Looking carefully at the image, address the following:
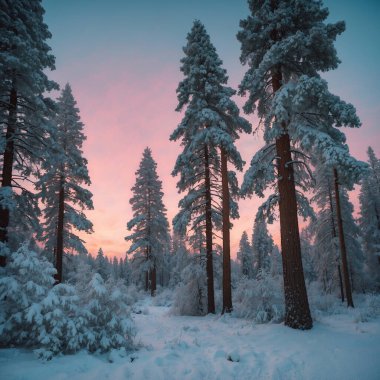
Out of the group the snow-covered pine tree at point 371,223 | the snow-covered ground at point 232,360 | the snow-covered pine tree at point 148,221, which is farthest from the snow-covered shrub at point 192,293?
the snow-covered pine tree at point 371,223

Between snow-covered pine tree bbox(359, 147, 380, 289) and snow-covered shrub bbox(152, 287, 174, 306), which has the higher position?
snow-covered pine tree bbox(359, 147, 380, 289)

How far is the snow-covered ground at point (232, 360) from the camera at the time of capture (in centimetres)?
445

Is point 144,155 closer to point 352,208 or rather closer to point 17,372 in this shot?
point 352,208

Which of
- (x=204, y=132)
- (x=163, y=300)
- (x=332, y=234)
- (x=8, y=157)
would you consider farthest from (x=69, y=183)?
(x=332, y=234)

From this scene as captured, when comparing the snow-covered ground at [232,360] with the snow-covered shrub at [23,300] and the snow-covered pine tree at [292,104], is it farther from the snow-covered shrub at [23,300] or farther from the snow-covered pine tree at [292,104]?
the snow-covered pine tree at [292,104]

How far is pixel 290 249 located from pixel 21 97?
12.3 m

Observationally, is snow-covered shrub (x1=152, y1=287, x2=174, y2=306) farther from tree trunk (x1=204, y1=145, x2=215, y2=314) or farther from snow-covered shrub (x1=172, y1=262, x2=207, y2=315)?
tree trunk (x1=204, y1=145, x2=215, y2=314)

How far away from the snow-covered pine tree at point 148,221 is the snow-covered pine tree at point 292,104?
59.7 feet

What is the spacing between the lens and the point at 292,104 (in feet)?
26.0

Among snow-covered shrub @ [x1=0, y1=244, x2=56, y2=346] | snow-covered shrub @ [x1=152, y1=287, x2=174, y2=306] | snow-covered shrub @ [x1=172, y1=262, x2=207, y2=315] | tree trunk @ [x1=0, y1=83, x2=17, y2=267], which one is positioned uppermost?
tree trunk @ [x1=0, y1=83, x2=17, y2=267]

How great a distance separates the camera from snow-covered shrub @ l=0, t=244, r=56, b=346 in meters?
5.21

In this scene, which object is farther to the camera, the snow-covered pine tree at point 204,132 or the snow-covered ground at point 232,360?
the snow-covered pine tree at point 204,132

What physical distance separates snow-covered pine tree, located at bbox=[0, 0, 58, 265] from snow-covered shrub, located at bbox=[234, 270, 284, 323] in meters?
9.84

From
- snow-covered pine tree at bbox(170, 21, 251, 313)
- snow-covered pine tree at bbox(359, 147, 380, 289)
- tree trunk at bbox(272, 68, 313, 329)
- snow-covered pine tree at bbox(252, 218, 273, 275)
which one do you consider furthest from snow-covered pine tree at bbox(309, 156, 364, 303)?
snow-covered pine tree at bbox(252, 218, 273, 275)
